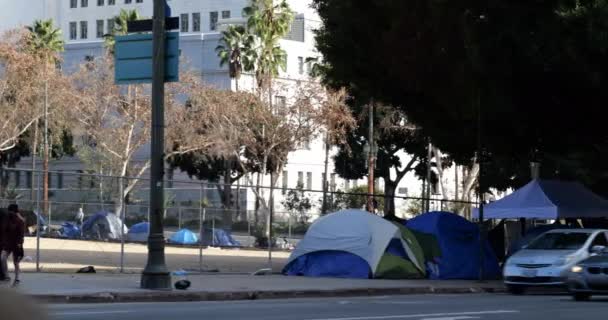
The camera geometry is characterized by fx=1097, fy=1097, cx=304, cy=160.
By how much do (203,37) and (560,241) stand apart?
2473 inches


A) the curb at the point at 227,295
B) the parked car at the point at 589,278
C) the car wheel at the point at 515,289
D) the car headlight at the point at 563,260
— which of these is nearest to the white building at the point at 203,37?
the curb at the point at 227,295

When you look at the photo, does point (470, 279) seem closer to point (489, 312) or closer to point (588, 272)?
point (588, 272)

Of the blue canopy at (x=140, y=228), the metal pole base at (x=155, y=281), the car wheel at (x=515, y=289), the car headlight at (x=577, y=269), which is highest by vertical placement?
the blue canopy at (x=140, y=228)

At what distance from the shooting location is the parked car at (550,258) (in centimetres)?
2531

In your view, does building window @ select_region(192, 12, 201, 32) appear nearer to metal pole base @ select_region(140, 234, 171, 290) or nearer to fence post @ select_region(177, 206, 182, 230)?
fence post @ select_region(177, 206, 182, 230)

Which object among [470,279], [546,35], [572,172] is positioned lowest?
[470,279]

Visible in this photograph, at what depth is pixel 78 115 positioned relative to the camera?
66375 mm

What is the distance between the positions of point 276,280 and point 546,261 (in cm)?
661

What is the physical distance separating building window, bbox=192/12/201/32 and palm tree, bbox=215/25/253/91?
26.0 meters

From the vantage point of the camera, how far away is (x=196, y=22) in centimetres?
10156

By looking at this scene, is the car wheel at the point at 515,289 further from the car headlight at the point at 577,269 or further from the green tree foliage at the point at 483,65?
the green tree foliage at the point at 483,65

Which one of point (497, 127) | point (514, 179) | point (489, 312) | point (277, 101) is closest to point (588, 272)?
point (489, 312)

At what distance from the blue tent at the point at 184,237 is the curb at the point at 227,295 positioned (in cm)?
1143

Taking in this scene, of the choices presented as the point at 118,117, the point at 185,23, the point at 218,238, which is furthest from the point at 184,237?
the point at 185,23
